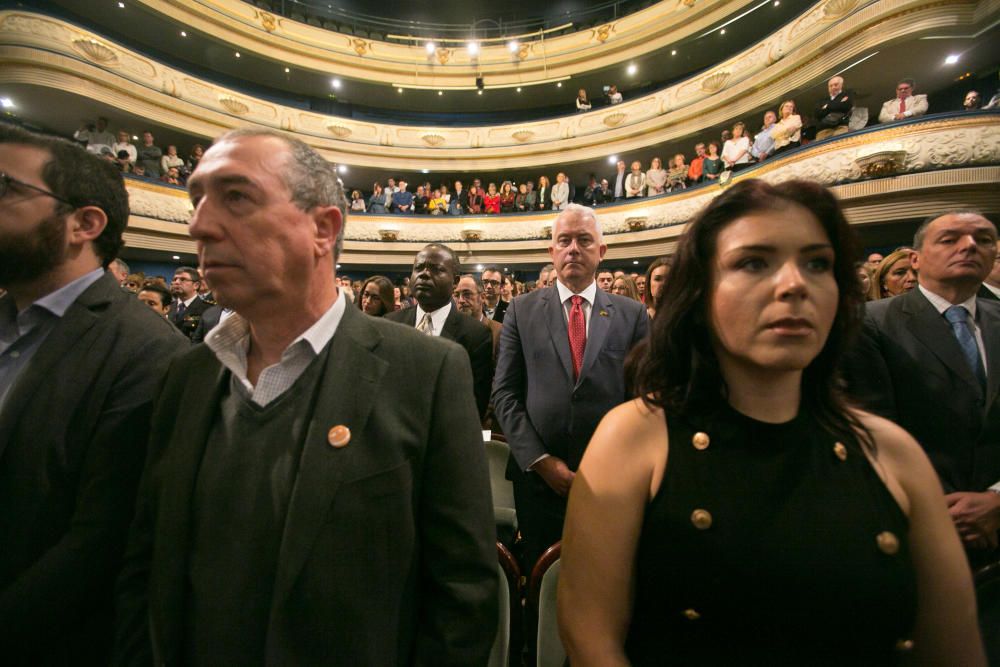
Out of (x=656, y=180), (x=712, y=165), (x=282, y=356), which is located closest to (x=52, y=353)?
(x=282, y=356)

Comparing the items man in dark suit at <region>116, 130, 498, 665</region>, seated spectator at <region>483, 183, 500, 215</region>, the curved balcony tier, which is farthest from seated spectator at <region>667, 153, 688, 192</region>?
man in dark suit at <region>116, 130, 498, 665</region>

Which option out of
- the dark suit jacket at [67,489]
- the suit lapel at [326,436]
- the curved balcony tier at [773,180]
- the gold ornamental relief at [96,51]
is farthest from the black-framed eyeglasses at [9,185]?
the gold ornamental relief at [96,51]

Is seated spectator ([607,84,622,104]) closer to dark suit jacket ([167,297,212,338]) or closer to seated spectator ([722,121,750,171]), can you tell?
seated spectator ([722,121,750,171])

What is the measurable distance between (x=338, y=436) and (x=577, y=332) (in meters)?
1.45

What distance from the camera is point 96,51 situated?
1023cm

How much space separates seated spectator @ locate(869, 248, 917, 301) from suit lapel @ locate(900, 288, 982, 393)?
1.87 meters

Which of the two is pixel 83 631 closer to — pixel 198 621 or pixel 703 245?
pixel 198 621

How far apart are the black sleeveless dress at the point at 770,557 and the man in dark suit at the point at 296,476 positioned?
391mm

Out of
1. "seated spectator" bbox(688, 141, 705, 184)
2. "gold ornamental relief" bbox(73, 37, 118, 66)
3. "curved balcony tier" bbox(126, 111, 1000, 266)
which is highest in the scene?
"gold ornamental relief" bbox(73, 37, 118, 66)

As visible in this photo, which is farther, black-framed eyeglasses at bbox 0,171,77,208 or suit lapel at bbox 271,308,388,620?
black-framed eyeglasses at bbox 0,171,77,208

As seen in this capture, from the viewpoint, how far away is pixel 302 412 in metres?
0.93

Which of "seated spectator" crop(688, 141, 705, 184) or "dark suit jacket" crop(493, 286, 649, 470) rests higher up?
"seated spectator" crop(688, 141, 705, 184)

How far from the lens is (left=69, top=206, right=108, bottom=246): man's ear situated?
1.28 meters

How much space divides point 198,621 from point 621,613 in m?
0.89
